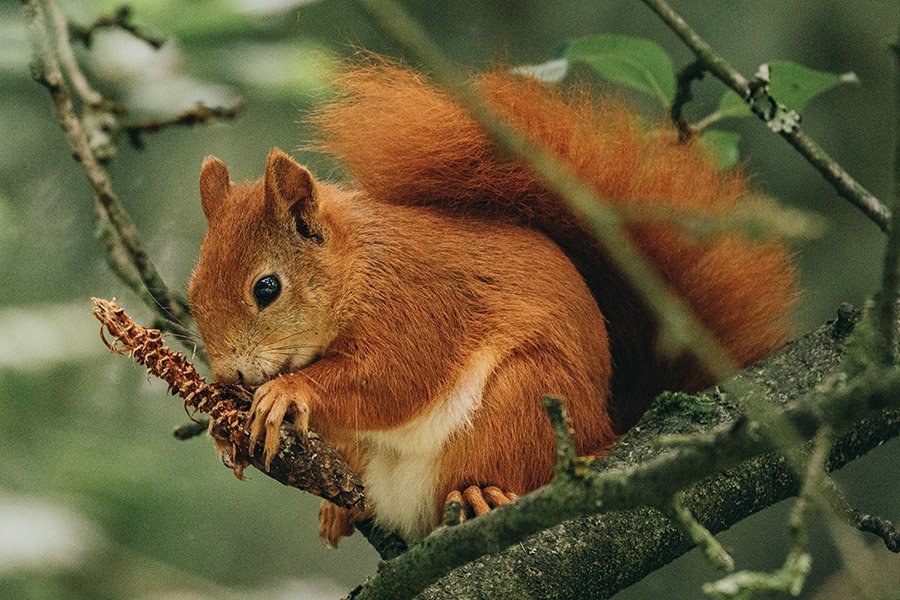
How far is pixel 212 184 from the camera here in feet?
6.57

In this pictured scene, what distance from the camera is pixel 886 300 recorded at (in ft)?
2.53

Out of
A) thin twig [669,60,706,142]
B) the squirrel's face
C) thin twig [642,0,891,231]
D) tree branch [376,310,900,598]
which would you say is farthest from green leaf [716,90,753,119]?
the squirrel's face

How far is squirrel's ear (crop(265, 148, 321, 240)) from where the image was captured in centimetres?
186

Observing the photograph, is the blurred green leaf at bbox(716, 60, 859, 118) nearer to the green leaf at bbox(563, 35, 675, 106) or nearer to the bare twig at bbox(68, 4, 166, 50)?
the green leaf at bbox(563, 35, 675, 106)

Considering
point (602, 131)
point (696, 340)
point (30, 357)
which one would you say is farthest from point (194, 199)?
point (696, 340)

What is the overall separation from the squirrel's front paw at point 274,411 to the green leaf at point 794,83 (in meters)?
0.92

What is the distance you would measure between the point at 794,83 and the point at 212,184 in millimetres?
1070

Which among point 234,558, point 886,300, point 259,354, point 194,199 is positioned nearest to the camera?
point 886,300

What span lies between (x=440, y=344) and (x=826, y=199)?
1.76m

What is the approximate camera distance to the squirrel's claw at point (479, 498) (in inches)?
67.6

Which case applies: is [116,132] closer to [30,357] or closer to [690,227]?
[30,357]

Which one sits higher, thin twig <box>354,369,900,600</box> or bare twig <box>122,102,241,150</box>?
bare twig <box>122,102,241,150</box>

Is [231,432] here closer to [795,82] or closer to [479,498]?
[479,498]

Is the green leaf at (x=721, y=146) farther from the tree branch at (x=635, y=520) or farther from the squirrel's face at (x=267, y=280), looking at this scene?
the squirrel's face at (x=267, y=280)
